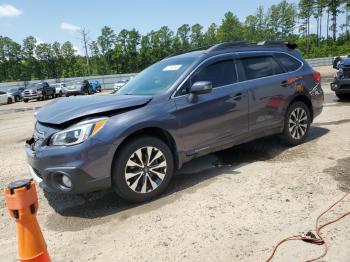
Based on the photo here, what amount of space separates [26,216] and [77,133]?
159 centimetres

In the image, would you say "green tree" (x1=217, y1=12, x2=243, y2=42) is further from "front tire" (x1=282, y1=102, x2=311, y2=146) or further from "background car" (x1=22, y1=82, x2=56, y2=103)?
"front tire" (x1=282, y1=102, x2=311, y2=146)

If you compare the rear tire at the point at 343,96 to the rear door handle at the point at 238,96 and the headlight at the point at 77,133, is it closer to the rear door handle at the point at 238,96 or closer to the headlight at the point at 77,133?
the rear door handle at the point at 238,96

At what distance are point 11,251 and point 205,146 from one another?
2638 mm

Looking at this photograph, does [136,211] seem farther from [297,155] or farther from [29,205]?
[297,155]

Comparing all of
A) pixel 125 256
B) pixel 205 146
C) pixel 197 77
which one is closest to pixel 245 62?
pixel 197 77

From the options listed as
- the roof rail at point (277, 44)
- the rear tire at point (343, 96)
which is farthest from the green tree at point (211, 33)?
the roof rail at point (277, 44)

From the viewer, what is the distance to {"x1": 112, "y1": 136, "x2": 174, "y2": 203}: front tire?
13.9ft

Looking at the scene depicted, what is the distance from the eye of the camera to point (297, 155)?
19.4ft

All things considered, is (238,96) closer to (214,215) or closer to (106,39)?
(214,215)

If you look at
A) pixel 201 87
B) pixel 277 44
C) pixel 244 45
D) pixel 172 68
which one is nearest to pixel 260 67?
pixel 244 45

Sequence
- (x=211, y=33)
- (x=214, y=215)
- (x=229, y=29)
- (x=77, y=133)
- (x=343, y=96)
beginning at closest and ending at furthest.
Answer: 1. (x=214, y=215)
2. (x=77, y=133)
3. (x=343, y=96)
4. (x=229, y=29)
5. (x=211, y=33)

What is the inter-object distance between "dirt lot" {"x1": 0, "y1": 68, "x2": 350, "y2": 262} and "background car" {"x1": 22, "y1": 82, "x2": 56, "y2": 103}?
28.4 meters

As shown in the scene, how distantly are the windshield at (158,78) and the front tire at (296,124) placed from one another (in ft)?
6.90

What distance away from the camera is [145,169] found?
4.42 meters
